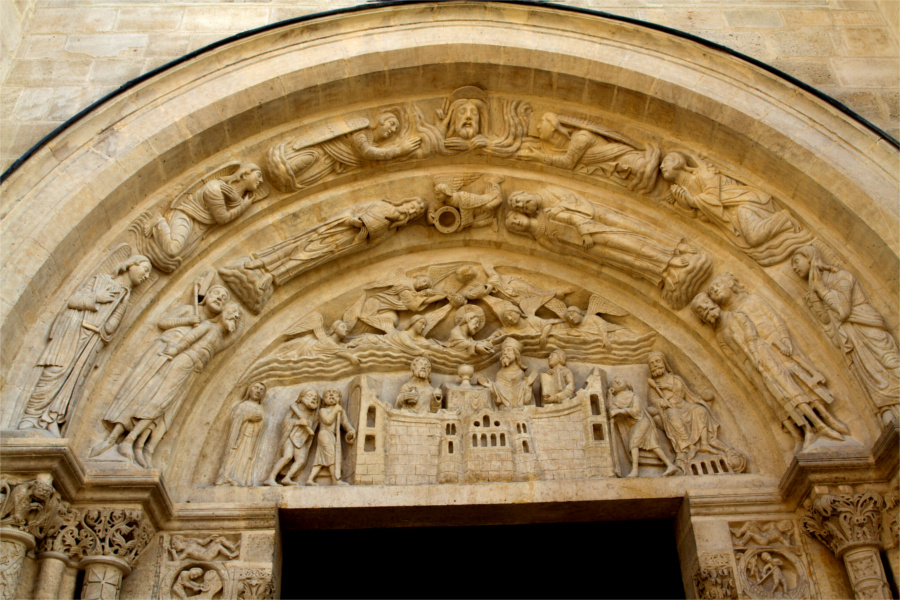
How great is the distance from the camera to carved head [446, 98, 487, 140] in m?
7.08

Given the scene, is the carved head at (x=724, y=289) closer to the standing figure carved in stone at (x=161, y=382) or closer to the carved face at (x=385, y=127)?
the carved face at (x=385, y=127)

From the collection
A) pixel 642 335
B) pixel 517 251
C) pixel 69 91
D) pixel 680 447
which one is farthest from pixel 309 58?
pixel 680 447

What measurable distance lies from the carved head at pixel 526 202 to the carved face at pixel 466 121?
0.62 m

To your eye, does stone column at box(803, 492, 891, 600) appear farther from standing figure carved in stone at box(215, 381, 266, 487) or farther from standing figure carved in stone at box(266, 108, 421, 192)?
standing figure carved in stone at box(266, 108, 421, 192)

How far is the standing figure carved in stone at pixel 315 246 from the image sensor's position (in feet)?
21.7

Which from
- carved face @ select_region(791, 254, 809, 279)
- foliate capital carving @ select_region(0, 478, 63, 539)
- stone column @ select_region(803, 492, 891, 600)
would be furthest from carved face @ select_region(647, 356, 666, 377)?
foliate capital carving @ select_region(0, 478, 63, 539)

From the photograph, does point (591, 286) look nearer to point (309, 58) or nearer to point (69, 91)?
point (309, 58)

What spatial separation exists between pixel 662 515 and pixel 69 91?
5.48 metres

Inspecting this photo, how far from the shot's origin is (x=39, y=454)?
5.00m

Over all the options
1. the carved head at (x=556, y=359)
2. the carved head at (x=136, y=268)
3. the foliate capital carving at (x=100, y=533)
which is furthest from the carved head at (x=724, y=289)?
the foliate capital carving at (x=100, y=533)

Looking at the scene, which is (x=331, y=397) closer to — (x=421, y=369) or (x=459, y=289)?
(x=421, y=369)

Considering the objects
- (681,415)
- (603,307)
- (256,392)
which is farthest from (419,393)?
(681,415)

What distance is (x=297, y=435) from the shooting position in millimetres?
6203

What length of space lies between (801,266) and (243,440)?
4.14m
